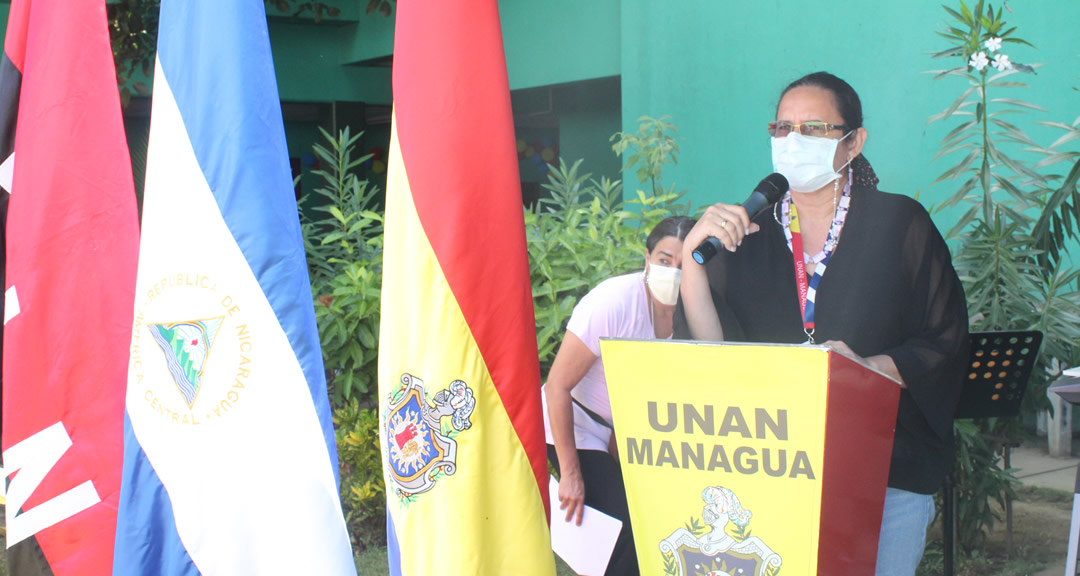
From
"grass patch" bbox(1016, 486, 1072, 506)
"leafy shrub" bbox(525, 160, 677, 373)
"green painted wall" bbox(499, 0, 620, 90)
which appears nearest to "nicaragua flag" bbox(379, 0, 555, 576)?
"leafy shrub" bbox(525, 160, 677, 373)

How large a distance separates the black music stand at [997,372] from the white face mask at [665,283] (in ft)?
3.08

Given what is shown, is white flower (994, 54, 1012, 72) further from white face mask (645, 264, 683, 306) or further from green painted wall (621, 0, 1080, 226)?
white face mask (645, 264, 683, 306)

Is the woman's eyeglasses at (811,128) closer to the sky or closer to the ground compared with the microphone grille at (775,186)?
closer to the sky

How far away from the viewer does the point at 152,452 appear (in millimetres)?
2852

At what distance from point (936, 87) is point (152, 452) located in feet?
15.5

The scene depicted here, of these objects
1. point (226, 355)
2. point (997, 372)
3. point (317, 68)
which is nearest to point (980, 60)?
point (997, 372)

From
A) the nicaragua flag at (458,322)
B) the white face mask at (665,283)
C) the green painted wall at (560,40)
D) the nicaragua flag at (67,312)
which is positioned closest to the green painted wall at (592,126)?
the green painted wall at (560,40)

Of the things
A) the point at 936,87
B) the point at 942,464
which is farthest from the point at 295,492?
the point at 936,87

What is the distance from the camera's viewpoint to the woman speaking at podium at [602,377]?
3256 mm

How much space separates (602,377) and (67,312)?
1.71 meters

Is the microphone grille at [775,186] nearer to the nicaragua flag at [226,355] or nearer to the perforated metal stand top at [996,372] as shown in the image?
the perforated metal stand top at [996,372]

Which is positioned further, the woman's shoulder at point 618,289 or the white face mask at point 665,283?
the woman's shoulder at point 618,289

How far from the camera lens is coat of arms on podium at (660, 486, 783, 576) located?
189 cm

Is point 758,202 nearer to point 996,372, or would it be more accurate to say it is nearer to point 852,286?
point 852,286
